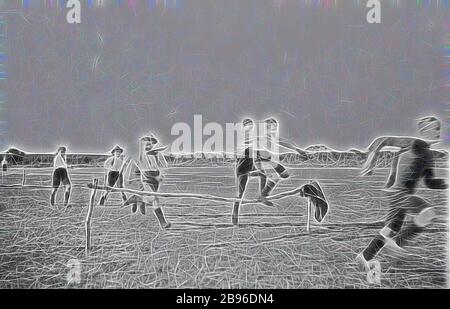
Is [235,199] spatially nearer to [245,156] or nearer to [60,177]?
[245,156]

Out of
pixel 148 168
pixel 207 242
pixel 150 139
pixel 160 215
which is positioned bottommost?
pixel 207 242

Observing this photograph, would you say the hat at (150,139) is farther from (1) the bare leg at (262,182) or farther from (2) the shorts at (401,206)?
(2) the shorts at (401,206)

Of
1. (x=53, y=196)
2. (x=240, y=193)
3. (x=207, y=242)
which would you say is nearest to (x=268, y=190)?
(x=240, y=193)

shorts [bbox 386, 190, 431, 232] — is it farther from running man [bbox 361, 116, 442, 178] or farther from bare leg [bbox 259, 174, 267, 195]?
bare leg [bbox 259, 174, 267, 195]

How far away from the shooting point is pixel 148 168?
8.31ft

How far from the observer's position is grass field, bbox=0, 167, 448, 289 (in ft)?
8.33

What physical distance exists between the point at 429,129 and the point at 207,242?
1936 millimetres

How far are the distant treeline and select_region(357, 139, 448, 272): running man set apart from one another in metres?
0.10

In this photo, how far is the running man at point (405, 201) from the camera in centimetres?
250

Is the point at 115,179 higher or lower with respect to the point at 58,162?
lower

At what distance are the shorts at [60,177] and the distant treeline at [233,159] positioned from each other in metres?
0.08

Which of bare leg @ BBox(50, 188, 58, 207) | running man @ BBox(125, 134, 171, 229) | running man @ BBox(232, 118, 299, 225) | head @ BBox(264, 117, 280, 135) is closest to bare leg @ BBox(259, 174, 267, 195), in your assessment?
running man @ BBox(232, 118, 299, 225)

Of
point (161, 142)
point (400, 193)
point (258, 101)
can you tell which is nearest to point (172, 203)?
point (161, 142)

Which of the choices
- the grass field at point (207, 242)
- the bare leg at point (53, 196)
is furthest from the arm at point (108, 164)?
the bare leg at point (53, 196)
